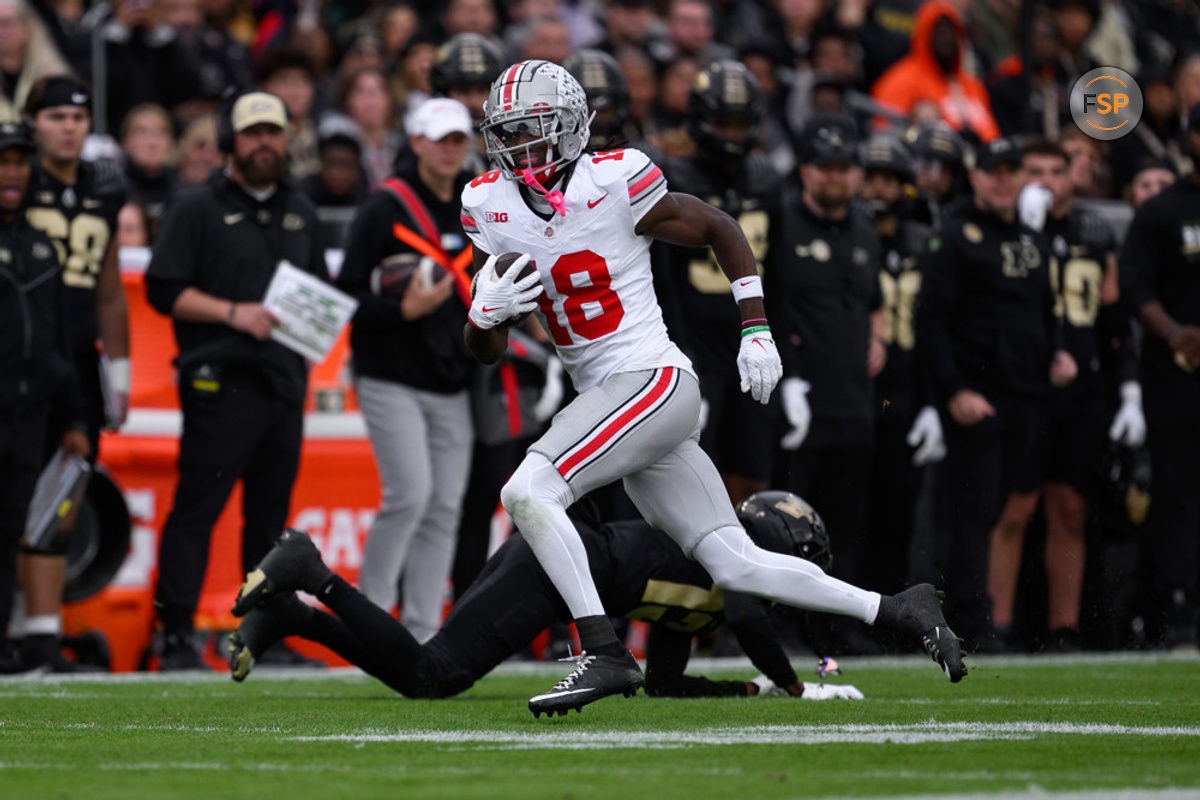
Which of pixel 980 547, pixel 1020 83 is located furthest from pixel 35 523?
pixel 1020 83

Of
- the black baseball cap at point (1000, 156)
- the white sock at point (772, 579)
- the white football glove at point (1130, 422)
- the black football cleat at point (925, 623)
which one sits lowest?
the black football cleat at point (925, 623)

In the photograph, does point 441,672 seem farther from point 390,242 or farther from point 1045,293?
point 1045,293

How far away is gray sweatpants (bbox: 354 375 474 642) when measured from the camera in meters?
8.25

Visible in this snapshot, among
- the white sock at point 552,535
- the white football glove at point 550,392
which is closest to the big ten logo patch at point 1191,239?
the white football glove at point 550,392

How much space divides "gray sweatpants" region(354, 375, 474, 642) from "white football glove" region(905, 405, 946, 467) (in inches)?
91.8

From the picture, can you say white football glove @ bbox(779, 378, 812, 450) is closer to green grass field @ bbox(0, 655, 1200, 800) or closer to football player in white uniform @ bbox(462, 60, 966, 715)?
green grass field @ bbox(0, 655, 1200, 800)

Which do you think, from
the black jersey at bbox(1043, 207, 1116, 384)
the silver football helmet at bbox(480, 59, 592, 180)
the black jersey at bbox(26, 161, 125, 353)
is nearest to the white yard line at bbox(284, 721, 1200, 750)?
the silver football helmet at bbox(480, 59, 592, 180)

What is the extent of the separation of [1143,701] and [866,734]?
1.59m

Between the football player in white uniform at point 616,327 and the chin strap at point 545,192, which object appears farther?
the chin strap at point 545,192

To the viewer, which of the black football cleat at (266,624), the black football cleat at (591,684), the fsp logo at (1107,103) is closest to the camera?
the black football cleat at (591,684)

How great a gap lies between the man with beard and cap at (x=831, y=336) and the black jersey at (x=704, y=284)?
0.27 meters

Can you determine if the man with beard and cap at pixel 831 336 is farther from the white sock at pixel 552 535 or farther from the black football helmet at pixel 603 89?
the white sock at pixel 552 535

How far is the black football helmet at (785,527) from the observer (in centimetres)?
627

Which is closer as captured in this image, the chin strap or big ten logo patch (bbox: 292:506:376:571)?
the chin strap
